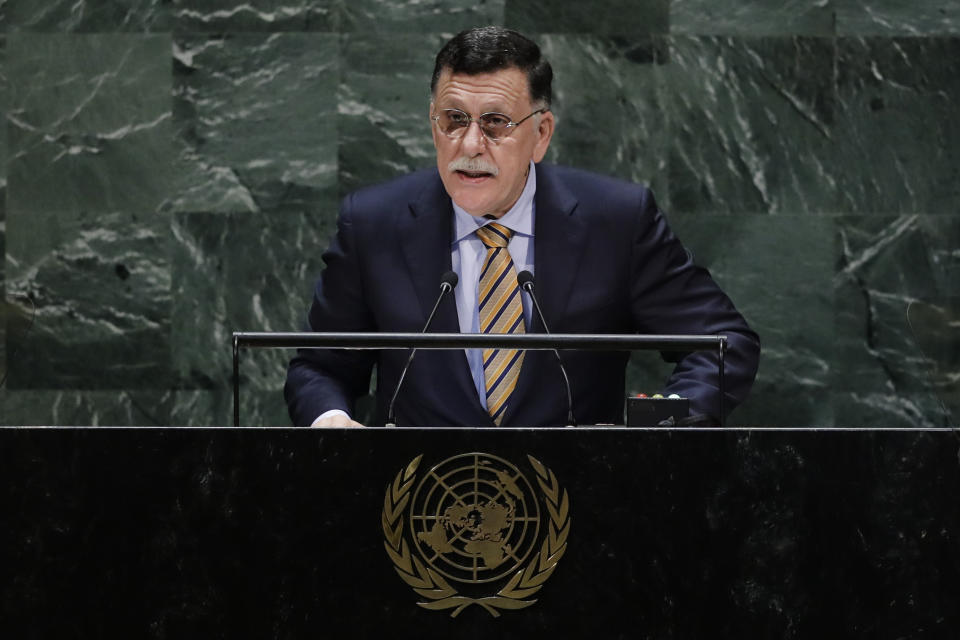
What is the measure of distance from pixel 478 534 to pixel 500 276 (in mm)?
1300

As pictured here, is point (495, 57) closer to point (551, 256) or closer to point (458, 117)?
point (458, 117)

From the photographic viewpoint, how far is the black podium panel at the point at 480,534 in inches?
88.8

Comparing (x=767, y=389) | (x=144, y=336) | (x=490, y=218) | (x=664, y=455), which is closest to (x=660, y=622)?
(x=664, y=455)

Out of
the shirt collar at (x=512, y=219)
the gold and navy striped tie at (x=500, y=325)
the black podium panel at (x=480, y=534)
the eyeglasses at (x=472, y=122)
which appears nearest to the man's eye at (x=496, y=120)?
the eyeglasses at (x=472, y=122)

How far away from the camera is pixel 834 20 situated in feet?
16.3

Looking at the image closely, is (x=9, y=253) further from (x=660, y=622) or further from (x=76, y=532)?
(x=660, y=622)

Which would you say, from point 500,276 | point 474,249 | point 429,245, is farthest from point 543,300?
point 429,245

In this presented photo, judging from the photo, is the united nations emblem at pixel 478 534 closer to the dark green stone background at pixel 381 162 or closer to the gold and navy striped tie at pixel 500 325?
the gold and navy striped tie at pixel 500 325

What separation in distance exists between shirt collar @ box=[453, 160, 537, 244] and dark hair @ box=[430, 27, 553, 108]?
241mm

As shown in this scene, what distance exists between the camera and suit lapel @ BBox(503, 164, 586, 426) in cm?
338

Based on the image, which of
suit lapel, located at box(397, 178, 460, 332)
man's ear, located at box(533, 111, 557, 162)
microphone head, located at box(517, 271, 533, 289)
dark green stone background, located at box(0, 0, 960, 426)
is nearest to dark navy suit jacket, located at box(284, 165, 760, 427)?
suit lapel, located at box(397, 178, 460, 332)

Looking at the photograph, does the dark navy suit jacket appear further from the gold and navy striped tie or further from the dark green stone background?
the dark green stone background

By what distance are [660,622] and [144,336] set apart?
3.20 metres

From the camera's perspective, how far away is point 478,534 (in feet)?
7.41
